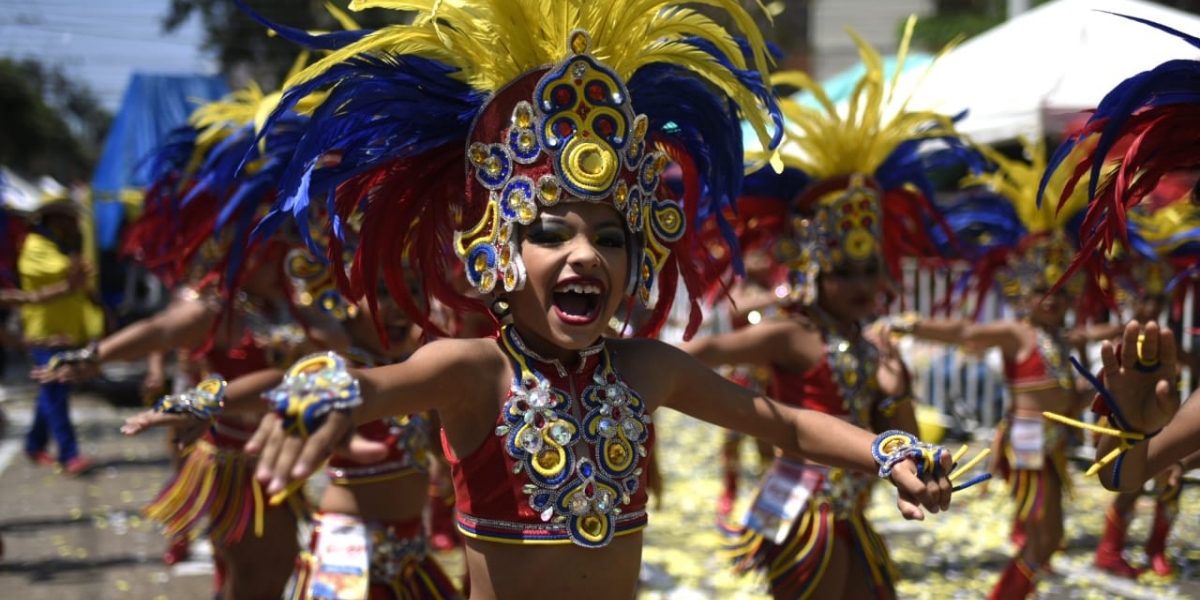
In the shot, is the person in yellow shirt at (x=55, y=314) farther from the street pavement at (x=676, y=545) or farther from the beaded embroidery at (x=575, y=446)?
the beaded embroidery at (x=575, y=446)

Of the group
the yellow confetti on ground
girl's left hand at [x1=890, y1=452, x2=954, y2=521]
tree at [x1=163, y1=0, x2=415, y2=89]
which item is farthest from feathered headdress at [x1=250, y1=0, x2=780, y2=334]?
tree at [x1=163, y1=0, x2=415, y2=89]

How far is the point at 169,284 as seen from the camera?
5.86 metres

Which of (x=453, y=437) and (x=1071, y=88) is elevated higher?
(x=1071, y=88)

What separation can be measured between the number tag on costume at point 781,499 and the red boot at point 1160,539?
123 inches

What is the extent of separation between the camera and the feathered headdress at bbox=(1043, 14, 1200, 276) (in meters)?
2.79

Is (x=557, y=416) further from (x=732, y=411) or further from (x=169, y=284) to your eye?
(x=169, y=284)

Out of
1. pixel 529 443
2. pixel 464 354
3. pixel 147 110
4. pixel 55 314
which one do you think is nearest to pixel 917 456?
pixel 529 443

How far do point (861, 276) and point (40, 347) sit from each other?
306 inches

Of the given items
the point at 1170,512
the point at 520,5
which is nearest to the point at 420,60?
the point at 520,5

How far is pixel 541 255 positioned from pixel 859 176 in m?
2.17

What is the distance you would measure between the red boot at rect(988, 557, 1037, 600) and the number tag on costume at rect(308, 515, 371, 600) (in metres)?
3.07

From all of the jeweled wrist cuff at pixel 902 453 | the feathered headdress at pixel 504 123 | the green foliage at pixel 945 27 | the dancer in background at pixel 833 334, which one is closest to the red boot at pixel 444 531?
the dancer in background at pixel 833 334

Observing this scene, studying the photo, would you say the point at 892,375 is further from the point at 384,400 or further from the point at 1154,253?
the point at 384,400

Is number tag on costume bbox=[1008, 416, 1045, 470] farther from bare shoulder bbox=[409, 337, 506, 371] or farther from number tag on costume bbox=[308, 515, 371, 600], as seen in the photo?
bare shoulder bbox=[409, 337, 506, 371]
